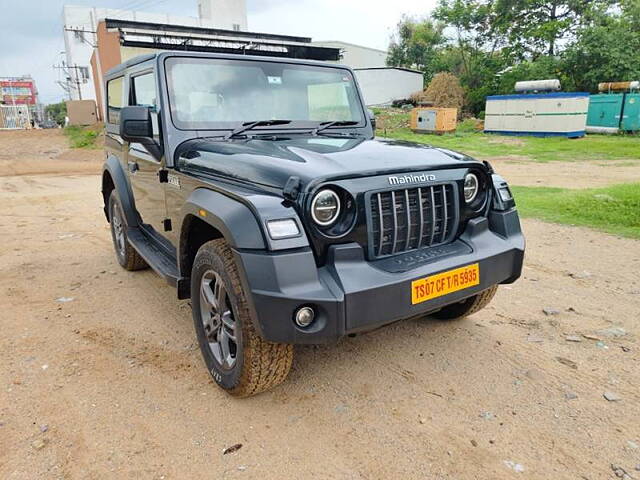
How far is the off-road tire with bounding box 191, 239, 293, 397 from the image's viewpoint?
2389mm

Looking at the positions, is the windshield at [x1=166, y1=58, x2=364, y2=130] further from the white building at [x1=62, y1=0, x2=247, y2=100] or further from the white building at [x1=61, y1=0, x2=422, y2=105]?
the white building at [x1=62, y1=0, x2=247, y2=100]

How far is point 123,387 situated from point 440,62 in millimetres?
37375

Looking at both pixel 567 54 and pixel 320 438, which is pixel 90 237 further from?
pixel 567 54

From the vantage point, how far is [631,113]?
20.4m

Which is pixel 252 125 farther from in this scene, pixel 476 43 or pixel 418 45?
pixel 418 45

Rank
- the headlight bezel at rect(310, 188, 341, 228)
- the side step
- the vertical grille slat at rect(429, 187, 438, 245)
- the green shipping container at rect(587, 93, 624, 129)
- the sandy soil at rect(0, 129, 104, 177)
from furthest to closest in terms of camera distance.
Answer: the green shipping container at rect(587, 93, 624, 129)
the sandy soil at rect(0, 129, 104, 177)
the side step
the vertical grille slat at rect(429, 187, 438, 245)
the headlight bezel at rect(310, 188, 341, 228)

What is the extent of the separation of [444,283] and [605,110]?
Answer: 2311 cm

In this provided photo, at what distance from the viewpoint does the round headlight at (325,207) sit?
235cm

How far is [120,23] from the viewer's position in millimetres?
8766

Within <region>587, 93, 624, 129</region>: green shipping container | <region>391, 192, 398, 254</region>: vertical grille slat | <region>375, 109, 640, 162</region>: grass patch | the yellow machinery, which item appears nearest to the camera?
<region>391, 192, 398, 254</region>: vertical grille slat

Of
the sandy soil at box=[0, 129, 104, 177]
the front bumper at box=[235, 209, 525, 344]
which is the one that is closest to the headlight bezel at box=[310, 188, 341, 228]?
the front bumper at box=[235, 209, 525, 344]

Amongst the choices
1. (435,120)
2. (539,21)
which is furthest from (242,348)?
(539,21)

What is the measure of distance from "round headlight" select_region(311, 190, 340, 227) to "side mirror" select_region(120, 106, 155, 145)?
4.91ft

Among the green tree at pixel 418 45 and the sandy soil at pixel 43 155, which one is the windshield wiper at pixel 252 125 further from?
the green tree at pixel 418 45
